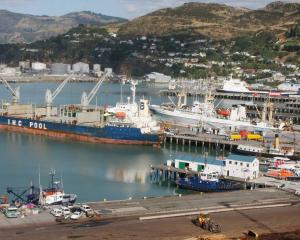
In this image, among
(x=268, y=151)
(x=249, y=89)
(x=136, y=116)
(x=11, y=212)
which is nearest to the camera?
(x=11, y=212)

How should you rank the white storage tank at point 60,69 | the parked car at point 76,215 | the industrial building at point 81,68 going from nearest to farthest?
1. the parked car at point 76,215
2. the white storage tank at point 60,69
3. the industrial building at point 81,68

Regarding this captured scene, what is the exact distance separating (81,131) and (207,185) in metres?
12.4

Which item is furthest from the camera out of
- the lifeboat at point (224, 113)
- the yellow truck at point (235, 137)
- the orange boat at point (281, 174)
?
the lifeboat at point (224, 113)

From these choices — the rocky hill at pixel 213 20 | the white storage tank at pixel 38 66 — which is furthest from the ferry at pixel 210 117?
the rocky hill at pixel 213 20

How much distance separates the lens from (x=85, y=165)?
2455 centimetres

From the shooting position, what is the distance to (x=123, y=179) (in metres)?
22.0

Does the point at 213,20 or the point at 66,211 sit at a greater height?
the point at 213,20

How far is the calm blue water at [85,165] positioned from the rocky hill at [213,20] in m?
74.5

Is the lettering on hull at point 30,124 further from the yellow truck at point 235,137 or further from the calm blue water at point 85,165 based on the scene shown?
the yellow truck at point 235,137

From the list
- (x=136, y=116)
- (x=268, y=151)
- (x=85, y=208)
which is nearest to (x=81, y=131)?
(x=136, y=116)

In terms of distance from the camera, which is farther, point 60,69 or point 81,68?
point 81,68

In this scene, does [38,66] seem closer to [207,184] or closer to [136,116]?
[136,116]

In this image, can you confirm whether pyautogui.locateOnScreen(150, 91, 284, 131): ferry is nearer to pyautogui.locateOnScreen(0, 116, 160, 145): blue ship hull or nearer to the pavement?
pyautogui.locateOnScreen(0, 116, 160, 145): blue ship hull

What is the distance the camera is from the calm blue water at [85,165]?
2009 cm
